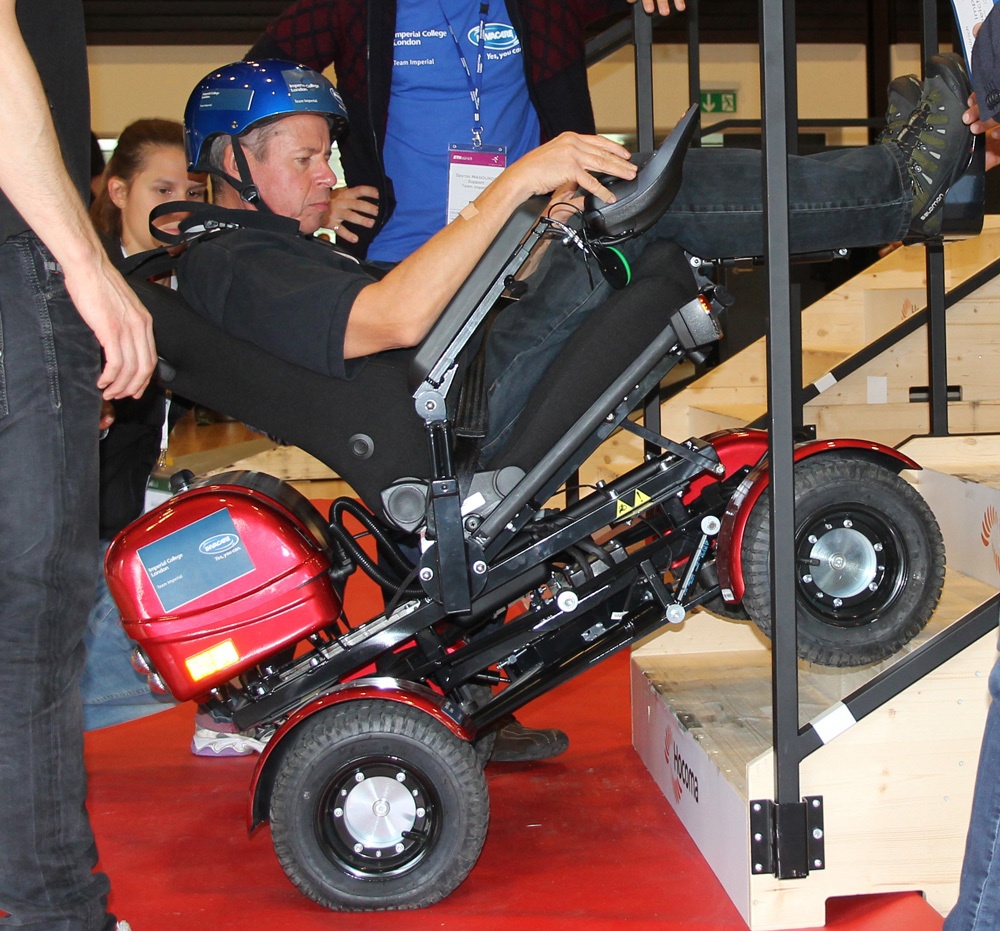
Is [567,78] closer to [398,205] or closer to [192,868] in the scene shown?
[398,205]

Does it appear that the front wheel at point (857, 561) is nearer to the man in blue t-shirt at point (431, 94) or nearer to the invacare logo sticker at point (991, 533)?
the invacare logo sticker at point (991, 533)

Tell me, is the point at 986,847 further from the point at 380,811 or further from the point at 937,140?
the point at 937,140

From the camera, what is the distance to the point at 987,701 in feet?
5.87

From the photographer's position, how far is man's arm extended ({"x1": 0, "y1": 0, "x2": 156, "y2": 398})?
4.02ft

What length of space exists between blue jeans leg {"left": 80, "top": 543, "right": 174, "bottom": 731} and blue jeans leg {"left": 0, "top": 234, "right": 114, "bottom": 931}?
91cm

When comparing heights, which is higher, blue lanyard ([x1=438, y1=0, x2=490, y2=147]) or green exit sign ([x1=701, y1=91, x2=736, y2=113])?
blue lanyard ([x1=438, y1=0, x2=490, y2=147])

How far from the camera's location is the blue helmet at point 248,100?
2199 mm

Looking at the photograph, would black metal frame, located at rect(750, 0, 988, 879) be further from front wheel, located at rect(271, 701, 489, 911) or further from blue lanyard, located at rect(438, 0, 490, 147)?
Result: blue lanyard, located at rect(438, 0, 490, 147)

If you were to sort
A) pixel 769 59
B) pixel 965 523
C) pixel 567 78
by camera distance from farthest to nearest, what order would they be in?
1. pixel 567 78
2. pixel 965 523
3. pixel 769 59

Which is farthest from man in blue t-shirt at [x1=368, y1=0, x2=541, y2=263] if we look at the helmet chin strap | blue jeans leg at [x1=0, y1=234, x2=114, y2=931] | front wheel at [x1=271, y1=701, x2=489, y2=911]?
blue jeans leg at [x1=0, y1=234, x2=114, y2=931]

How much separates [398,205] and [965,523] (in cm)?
145

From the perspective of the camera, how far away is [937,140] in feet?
5.99

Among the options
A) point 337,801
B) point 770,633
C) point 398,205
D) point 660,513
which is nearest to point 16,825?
point 337,801

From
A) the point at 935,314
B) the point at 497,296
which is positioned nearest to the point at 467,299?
the point at 497,296
